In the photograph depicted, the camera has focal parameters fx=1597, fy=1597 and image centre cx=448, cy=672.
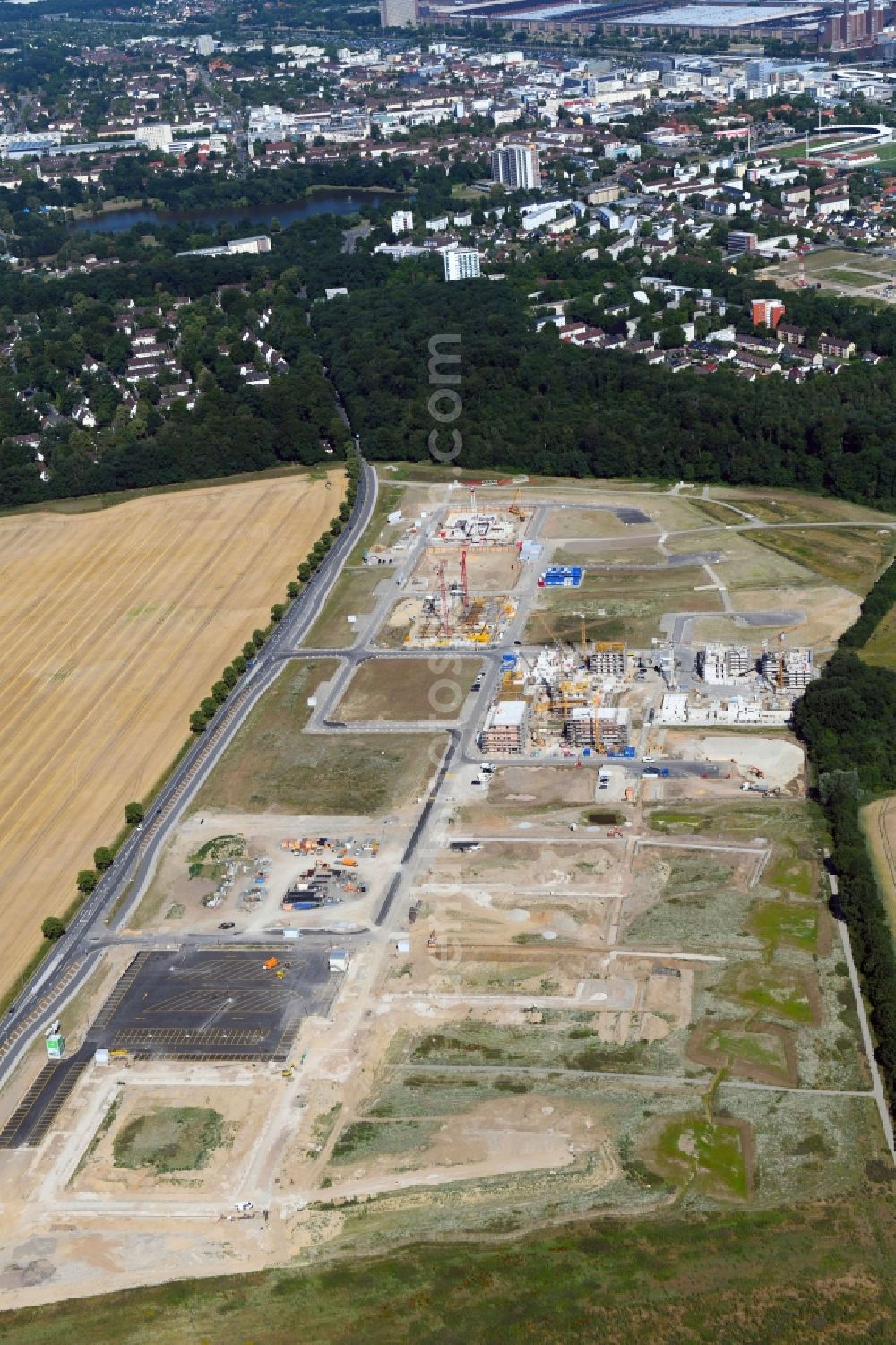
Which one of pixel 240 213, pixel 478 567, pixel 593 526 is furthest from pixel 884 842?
pixel 240 213

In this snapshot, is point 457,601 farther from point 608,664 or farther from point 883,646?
point 883,646

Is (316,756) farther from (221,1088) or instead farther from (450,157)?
(450,157)

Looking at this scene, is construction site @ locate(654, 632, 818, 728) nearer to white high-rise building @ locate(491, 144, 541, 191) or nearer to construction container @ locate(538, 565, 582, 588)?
construction container @ locate(538, 565, 582, 588)

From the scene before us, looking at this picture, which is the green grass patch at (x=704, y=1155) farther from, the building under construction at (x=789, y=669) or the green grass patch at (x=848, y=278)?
the green grass patch at (x=848, y=278)

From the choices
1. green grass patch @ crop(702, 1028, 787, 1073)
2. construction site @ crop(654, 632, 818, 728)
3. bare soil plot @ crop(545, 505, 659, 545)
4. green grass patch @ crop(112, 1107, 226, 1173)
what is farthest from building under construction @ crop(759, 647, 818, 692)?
green grass patch @ crop(112, 1107, 226, 1173)

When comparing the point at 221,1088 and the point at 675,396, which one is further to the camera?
the point at 675,396

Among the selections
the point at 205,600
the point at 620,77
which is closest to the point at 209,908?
the point at 205,600

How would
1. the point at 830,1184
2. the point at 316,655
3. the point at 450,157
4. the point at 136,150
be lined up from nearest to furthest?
the point at 830,1184 < the point at 316,655 < the point at 450,157 < the point at 136,150

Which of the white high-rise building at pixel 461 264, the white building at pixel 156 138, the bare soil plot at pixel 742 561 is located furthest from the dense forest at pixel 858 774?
the white building at pixel 156 138
